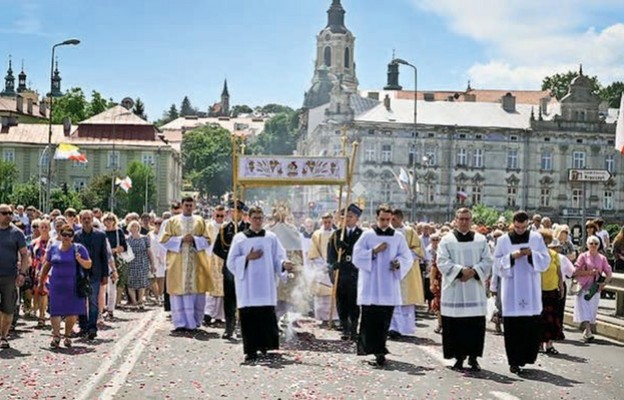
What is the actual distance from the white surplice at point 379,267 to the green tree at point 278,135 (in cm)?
14024

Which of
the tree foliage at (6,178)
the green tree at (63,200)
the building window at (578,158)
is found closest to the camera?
the green tree at (63,200)

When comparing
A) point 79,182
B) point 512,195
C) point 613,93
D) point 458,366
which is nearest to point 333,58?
point 613,93

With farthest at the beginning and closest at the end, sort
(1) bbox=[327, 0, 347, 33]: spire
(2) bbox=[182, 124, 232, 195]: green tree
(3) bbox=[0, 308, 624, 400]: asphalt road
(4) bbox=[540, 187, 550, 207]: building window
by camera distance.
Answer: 1. (1) bbox=[327, 0, 347, 33]: spire
2. (2) bbox=[182, 124, 232, 195]: green tree
3. (4) bbox=[540, 187, 550, 207]: building window
4. (3) bbox=[0, 308, 624, 400]: asphalt road

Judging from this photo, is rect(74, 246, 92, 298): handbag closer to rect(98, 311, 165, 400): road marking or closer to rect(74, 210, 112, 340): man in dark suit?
rect(74, 210, 112, 340): man in dark suit

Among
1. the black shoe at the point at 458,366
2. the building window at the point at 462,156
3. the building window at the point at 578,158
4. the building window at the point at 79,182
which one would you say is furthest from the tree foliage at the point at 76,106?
the black shoe at the point at 458,366

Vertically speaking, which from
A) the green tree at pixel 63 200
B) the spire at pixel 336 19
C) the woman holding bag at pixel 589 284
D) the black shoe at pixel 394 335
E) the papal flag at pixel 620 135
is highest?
the spire at pixel 336 19

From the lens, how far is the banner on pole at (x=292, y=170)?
18.0 meters

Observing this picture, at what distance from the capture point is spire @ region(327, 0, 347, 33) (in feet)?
488

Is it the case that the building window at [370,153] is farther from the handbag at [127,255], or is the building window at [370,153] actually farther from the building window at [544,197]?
the handbag at [127,255]

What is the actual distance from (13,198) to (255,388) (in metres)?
73.6

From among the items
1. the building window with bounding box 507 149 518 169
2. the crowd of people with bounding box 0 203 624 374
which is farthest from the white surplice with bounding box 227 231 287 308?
the building window with bounding box 507 149 518 169

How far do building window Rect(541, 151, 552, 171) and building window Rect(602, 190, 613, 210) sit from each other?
17.8 feet

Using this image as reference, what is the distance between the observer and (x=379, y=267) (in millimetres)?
14359

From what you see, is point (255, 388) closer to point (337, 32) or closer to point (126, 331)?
point (126, 331)
